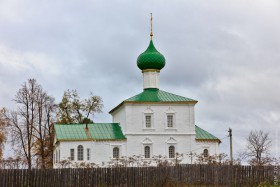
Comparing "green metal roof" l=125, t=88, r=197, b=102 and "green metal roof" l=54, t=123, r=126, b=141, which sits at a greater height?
"green metal roof" l=125, t=88, r=197, b=102

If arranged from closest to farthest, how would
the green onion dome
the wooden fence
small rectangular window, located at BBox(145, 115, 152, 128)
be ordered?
the wooden fence, small rectangular window, located at BBox(145, 115, 152, 128), the green onion dome

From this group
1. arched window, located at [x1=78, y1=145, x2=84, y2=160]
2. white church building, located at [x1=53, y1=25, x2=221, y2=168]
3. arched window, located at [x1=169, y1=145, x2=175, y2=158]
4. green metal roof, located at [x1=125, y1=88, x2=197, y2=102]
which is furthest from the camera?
green metal roof, located at [x1=125, y1=88, x2=197, y2=102]

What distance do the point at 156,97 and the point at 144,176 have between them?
19681mm

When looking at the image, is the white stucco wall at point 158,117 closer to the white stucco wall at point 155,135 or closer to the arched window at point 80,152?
the white stucco wall at point 155,135

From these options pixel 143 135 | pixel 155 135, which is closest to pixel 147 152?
pixel 143 135

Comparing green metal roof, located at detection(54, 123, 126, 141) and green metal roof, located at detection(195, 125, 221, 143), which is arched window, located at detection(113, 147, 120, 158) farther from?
green metal roof, located at detection(195, 125, 221, 143)

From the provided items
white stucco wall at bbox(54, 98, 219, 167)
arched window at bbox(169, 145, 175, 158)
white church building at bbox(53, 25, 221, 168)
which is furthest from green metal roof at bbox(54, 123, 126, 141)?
arched window at bbox(169, 145, 175, 158)

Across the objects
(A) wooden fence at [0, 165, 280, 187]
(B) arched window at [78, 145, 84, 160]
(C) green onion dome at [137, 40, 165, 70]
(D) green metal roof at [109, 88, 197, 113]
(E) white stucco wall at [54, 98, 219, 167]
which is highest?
(C) green onion dome at [137, 40, 165, 70]

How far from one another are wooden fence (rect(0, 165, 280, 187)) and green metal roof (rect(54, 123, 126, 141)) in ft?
58.0

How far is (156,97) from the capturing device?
4769 cm

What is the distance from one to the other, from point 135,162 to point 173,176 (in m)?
16.2

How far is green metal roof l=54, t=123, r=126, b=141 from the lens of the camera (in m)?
45.8

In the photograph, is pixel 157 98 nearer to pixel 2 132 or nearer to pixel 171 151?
pixel 171 151

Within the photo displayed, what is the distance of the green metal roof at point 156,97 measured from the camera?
47.2 m
